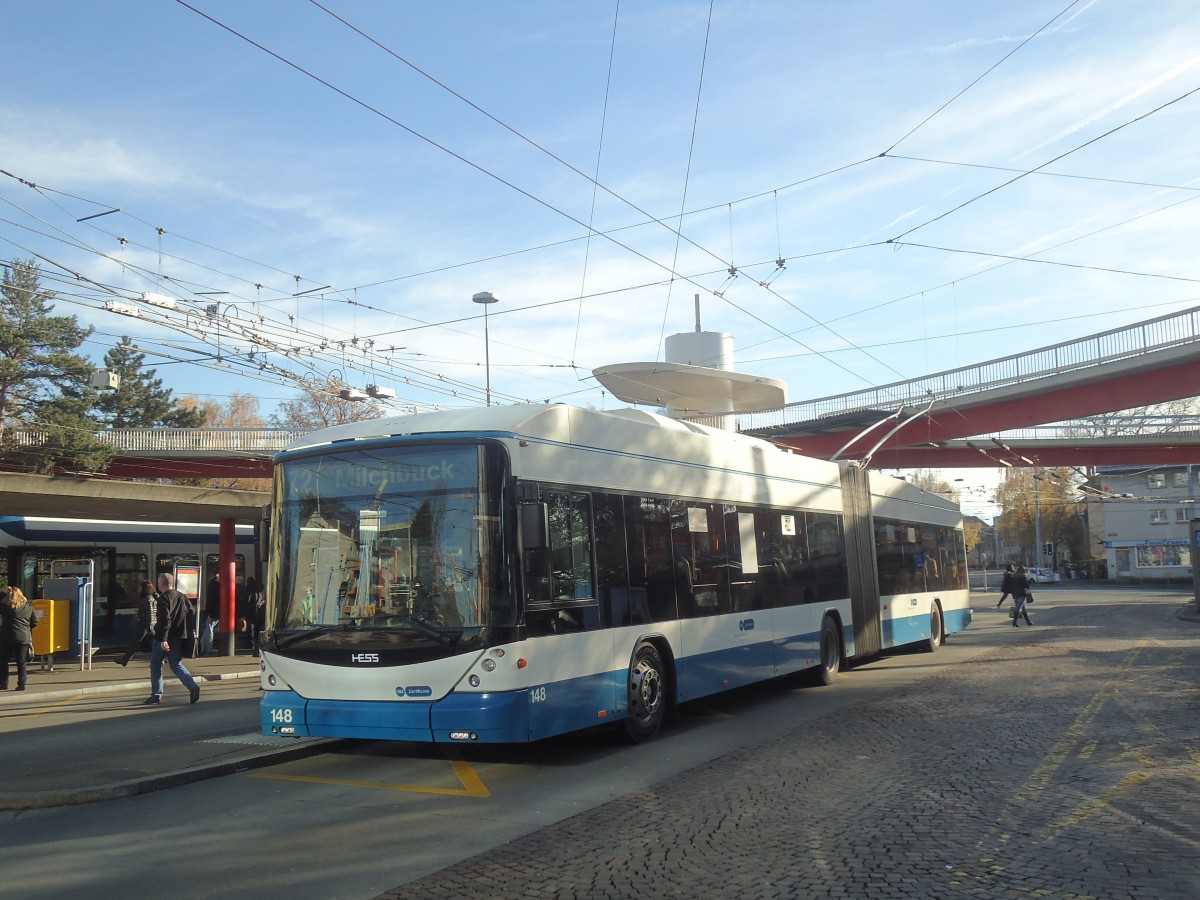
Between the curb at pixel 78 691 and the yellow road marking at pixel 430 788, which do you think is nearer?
the yellow road marking at pixel 430 788

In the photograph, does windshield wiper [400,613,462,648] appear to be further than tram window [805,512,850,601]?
No

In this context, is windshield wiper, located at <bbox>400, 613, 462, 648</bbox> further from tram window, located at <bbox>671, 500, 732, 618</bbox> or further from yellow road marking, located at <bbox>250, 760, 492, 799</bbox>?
tram window, located at <bbox>671, 500, 732, 618</bbox>

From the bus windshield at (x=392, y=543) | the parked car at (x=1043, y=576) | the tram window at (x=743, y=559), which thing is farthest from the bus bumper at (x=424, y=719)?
the parked car at (x=1043, y=576)

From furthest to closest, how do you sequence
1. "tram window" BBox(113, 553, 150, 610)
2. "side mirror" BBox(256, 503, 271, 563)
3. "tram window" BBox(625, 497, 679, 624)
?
"tram window" BBox(113, 553, 150, 610) < "tram window" BBox(625, 497, 679, 624) < "side mirror" BBox(256, 503, 271, 563)

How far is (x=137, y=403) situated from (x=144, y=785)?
201 ft

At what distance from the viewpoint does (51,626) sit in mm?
20172

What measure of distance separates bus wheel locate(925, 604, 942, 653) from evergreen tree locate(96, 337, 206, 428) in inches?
2014

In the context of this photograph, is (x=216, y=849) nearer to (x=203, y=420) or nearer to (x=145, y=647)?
(x=145, y=647)

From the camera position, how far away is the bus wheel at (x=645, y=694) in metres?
10.2

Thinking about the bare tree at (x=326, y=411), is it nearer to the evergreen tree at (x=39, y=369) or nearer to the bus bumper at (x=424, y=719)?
the evergreen tree at (x=39, y=369)

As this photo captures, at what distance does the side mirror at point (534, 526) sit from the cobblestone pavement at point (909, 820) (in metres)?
2.16

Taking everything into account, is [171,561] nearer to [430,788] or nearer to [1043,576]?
[430,788]

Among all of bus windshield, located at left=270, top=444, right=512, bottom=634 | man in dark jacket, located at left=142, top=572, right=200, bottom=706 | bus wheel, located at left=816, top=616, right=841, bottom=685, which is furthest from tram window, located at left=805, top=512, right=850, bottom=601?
man in dark jacket, located at left=142, top=572, right=200, bottom=706

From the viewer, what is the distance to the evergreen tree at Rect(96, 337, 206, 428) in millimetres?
62000
